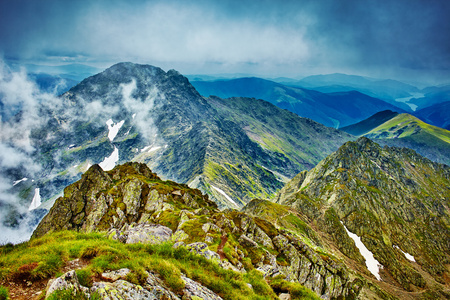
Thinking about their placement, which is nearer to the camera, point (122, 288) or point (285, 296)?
point (122, 288)

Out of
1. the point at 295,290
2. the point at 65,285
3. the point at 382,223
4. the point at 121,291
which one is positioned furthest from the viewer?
the point at 382,223

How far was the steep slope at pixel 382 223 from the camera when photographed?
122062 millimetres

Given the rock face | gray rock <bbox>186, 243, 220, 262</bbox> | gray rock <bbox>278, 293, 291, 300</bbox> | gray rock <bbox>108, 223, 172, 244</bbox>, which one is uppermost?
gray rock <bbox>278, 293, 291, 300</bbox>

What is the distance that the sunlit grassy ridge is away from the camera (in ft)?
29.7

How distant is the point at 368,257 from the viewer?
5007 inches

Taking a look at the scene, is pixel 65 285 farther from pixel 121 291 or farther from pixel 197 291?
pixel 197 291

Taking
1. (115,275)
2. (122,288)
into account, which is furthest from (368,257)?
(122,288)

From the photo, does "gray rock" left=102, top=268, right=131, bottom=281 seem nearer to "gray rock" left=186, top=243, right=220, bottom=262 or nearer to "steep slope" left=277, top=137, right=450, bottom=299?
"gray rock" left=186, top=243, right=220, bottom=262

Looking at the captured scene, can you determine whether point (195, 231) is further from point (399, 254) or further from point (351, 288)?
point (399, 254)

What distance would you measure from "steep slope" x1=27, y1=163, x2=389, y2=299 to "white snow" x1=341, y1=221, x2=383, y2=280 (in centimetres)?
4506

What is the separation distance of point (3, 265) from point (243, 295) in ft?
36.0

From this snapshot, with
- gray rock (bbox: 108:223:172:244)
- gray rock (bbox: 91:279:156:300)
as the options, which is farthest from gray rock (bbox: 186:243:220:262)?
gray rock (bbox: 91:279:156:300)

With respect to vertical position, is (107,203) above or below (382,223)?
above

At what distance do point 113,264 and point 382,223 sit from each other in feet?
622
